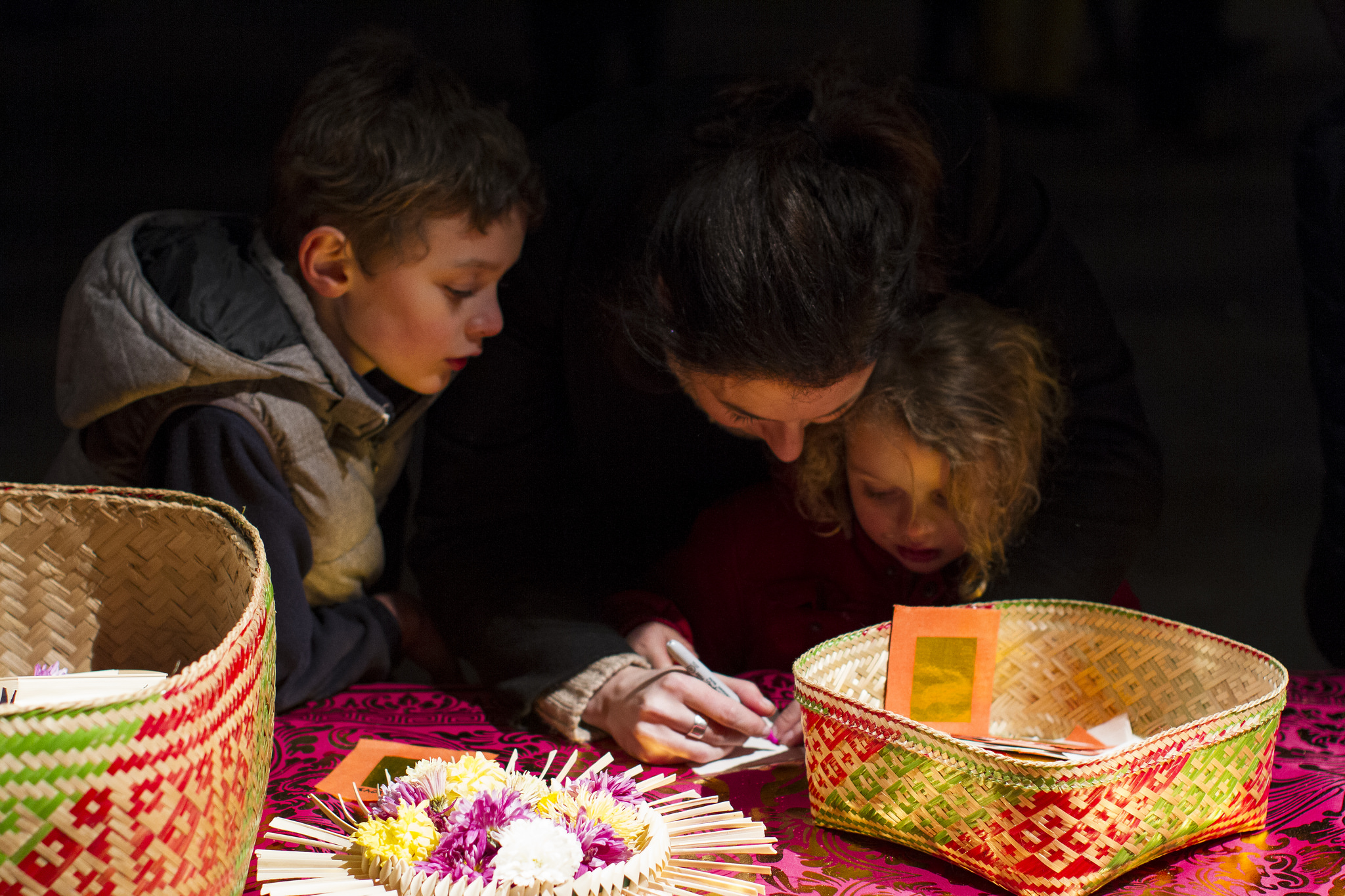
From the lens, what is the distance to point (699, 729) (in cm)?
131

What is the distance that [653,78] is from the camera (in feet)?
6.36

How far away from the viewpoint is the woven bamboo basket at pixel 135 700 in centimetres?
80

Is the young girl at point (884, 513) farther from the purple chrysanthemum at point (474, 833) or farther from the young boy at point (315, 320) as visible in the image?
the purple chrysanthemum at point (474, 833)

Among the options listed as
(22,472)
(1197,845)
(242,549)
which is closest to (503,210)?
(242,549)

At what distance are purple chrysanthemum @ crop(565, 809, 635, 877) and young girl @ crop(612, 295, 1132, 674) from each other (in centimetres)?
53

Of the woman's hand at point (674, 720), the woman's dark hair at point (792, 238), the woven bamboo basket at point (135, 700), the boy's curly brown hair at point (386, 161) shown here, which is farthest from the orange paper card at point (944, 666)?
the boy's curly brown hair at point (386, 161)

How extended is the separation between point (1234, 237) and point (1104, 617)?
1706 millimetres

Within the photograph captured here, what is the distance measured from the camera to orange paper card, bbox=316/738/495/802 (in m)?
1.20

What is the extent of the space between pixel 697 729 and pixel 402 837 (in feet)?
1.35

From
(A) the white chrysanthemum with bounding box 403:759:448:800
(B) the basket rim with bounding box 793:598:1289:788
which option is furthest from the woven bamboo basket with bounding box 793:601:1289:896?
(A) the white chrysanthemum with bounding box 403:759:448:800

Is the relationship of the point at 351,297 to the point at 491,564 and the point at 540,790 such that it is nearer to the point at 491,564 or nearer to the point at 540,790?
the point at 491,564

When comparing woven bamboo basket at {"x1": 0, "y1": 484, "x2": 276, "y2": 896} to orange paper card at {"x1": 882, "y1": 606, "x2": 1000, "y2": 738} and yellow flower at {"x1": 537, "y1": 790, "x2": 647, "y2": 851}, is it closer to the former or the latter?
yellow flower at {"x1": 537, "y1": 790, "x2": 647, "y2": 851}

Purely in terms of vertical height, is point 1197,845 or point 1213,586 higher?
point 1197,845

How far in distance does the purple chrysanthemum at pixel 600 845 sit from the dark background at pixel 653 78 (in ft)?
3.18
